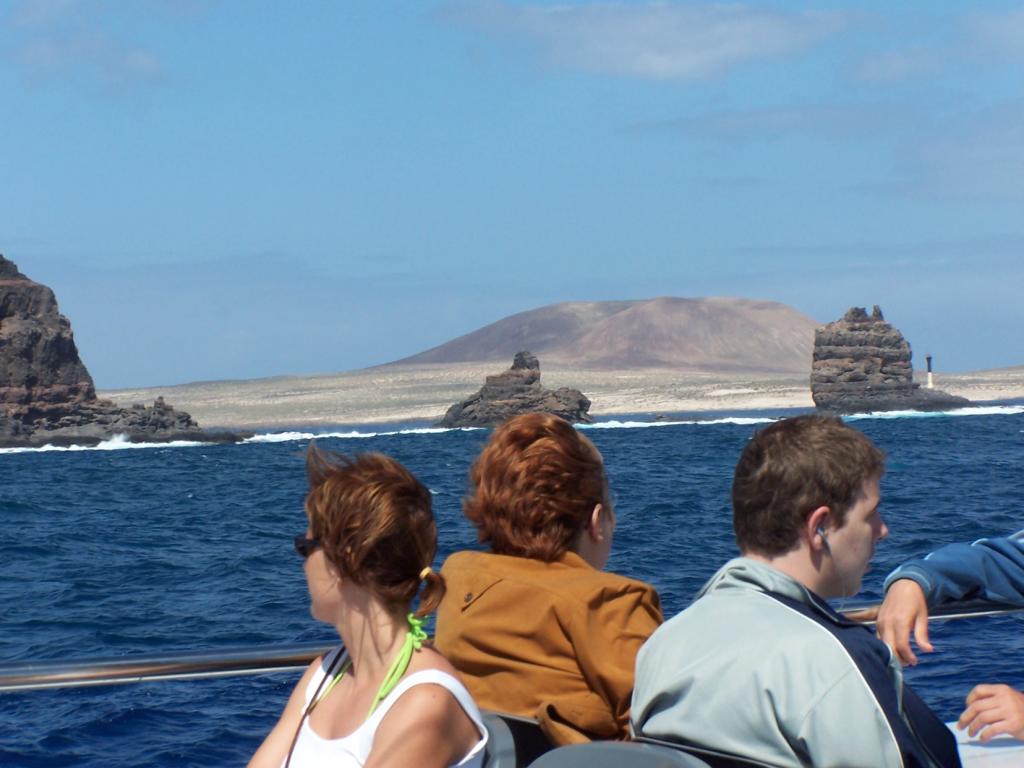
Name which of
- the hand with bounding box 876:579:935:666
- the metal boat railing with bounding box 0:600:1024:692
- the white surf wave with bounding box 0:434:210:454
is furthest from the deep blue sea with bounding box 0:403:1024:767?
the white surf wave with bounding box 0:434:210:454

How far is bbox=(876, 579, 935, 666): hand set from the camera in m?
2.43

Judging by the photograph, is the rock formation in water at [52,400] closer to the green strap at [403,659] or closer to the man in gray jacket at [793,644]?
the green strap at [403,659]

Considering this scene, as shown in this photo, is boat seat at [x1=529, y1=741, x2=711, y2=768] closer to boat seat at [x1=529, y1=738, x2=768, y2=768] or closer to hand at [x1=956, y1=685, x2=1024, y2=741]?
boat seat at [x1=529, y1=738, x2=768, y2=768]

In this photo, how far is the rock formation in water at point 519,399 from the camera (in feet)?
338

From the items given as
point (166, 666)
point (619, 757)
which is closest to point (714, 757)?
point (619, 757)

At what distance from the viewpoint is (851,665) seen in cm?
199

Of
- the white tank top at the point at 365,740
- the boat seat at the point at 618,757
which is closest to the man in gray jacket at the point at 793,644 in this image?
the boat seat at the point at 618,757

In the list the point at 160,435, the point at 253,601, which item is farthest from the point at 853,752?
the point at 160,435

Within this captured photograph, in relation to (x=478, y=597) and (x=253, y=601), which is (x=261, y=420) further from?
(x=478, y=597)

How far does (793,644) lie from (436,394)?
168 meters

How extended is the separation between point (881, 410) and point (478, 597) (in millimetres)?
111354

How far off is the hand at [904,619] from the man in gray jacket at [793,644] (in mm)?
206

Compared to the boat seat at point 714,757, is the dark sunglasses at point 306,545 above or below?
above

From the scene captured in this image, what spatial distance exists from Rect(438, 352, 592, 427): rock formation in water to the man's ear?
9812cm
